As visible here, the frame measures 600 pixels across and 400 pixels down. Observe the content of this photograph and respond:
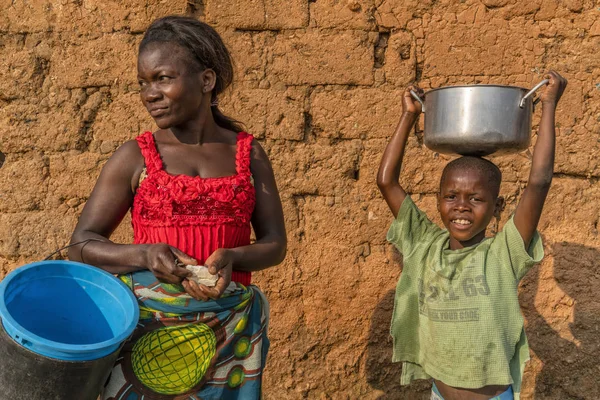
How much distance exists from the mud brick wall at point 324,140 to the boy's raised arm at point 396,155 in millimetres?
797

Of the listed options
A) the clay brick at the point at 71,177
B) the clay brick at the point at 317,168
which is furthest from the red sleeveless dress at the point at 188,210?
the clay brick at the point at 71,177

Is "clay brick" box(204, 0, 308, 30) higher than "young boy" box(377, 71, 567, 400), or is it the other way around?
"clay brick" box(204, 0, 308, 30)

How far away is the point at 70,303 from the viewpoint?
7.69 ft

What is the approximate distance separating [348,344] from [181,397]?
158 cm

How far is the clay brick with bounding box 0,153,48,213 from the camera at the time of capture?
12.6ft

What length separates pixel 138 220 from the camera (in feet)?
8.04

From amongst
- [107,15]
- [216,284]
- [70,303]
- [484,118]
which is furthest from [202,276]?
[107,15]

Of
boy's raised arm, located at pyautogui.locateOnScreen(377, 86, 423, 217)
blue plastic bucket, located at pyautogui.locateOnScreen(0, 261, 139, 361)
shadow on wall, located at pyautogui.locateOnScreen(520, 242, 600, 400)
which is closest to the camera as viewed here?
blue plastic bucket, located at pyautogui.locateOnScreen(0, 261, 139, 361)

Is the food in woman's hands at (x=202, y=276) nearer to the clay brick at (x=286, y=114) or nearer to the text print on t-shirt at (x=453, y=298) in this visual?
the text print on t-shirt at (x=453, y=298)

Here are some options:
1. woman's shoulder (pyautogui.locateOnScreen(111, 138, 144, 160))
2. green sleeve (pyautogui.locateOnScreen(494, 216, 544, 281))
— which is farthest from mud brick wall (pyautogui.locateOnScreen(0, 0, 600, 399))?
woman's shoulder (pyautogui.locateOnScreen(111, 138, 144, 160))

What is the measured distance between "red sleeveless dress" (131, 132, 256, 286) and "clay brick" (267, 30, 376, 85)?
4.74 feet

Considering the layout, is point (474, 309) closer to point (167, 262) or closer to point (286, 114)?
point (167, 262)

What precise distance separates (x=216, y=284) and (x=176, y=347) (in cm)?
25

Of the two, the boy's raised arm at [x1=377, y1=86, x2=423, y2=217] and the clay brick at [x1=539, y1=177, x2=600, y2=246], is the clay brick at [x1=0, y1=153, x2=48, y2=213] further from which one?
the clay brick at [x1=539, y1=177, x2=600, y2=246]
